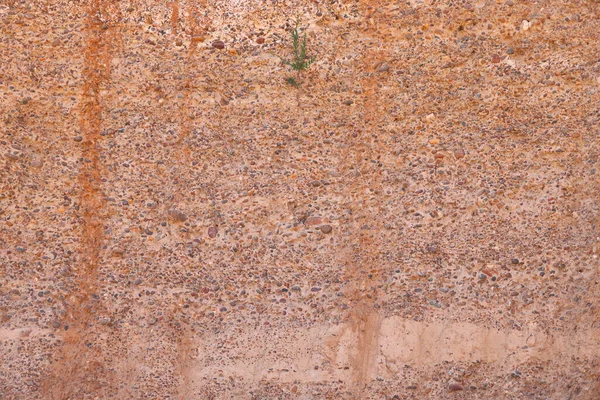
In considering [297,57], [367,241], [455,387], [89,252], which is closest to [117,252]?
[89,252]

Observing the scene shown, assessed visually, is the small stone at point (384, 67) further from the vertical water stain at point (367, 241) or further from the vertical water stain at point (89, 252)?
the vertical water stain at point (89, 252)

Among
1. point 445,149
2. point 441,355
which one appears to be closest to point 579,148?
point 445,149

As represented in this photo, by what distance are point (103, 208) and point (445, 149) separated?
9.18 ft

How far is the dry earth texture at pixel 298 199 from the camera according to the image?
4.97 meters

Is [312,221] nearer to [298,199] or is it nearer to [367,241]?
[298,199]

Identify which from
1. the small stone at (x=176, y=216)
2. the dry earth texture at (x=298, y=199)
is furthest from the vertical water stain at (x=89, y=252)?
the small stone at (x=176, y=216)

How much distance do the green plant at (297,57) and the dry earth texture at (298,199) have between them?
55 millimetres

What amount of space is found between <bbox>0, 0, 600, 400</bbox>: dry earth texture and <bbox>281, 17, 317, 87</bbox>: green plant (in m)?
0.06

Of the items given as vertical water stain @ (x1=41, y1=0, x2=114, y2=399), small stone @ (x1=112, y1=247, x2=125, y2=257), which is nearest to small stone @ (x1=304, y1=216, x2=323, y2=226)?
small stone @ (x1=112, y1=247, x2=125, y2=257)

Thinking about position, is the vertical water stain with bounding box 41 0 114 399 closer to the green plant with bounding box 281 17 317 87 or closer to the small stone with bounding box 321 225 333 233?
the green plant with bounding box 281 17 317 87

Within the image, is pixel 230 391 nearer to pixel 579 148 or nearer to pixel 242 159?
pixel 242 159

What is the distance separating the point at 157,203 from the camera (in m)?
5.30

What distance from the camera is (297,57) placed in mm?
5395

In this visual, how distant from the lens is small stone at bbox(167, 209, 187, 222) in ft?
17.3
